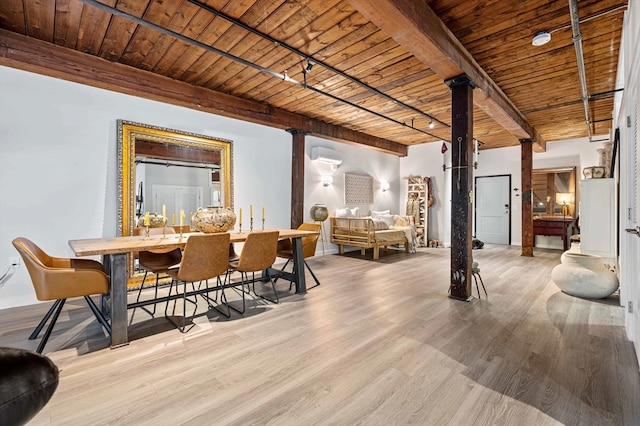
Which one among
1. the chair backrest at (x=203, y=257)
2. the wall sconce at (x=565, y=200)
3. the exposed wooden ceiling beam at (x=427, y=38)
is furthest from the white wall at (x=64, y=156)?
the wall sconce at (x=565, y=200)

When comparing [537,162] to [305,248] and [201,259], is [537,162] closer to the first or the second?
[305,248]

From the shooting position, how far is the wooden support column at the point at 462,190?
10.9 feet

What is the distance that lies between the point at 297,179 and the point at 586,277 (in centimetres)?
Result: 431

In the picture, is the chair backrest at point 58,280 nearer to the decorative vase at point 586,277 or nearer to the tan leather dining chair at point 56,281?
the tan leather dining chair at point 56,281

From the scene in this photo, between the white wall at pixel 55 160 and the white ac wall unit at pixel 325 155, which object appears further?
the white ac wall unit at pixel 325 155

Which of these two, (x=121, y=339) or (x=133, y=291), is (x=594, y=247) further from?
(x=133, y=291)

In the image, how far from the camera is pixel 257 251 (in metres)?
3.05

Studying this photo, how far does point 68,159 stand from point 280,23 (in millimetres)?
2864

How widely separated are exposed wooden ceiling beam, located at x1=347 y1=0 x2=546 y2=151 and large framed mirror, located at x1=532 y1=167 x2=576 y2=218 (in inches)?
181

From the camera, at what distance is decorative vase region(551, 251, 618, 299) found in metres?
3.26

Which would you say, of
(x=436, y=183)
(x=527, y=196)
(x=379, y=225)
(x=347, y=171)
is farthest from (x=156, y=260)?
(x=527, y=196)

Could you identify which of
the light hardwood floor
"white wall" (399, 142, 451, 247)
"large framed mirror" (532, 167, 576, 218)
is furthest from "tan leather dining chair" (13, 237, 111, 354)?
"large framed mirror" (532, 167, 576, 218)

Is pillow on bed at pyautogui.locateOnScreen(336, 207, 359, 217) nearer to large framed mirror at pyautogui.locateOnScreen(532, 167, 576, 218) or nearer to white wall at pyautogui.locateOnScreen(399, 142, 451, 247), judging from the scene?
white wall at pyautogui.locateOnScreen(399, 142, 451, 247)

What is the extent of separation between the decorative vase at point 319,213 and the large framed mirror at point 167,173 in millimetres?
1944
